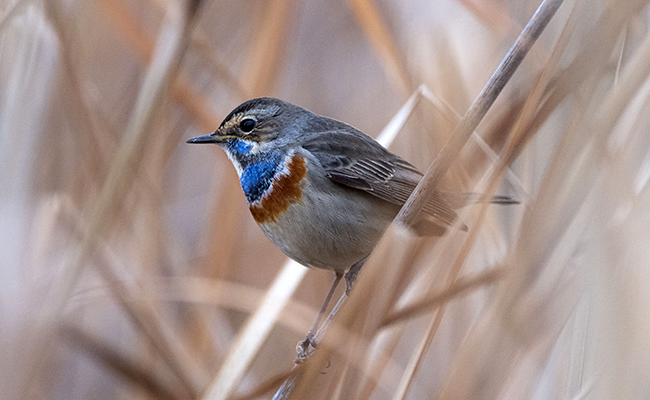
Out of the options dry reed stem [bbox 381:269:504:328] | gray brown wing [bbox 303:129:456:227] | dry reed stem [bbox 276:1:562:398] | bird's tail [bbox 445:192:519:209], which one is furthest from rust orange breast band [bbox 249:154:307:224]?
dry reed stem [bbox 276:1:562:398]

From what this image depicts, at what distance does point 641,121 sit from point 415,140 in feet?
3.95

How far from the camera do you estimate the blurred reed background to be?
1176 millimetres

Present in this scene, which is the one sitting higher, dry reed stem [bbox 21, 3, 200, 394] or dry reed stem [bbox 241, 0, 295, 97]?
dry reed stem [bbox 241, 0, 295, 97]

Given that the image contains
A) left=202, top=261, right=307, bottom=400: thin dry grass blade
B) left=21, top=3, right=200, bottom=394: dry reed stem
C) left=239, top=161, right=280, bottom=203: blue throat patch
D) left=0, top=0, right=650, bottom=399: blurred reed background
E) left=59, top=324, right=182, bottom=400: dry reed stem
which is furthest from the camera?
left=239, top=161, right=280, bottom=203: blue throat patch

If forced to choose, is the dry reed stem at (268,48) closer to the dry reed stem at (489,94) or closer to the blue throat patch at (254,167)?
the blue throat patch at (254,167)

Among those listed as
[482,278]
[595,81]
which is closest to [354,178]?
[482,278]

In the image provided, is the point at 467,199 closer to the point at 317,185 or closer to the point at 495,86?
the point at 495,86

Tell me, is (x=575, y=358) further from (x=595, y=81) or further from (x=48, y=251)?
(x=48, y=251)

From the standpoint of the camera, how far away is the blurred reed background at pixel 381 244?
3.86 ft

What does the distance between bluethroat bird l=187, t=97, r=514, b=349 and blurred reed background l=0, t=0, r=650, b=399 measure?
15 cm

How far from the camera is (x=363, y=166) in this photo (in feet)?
7.34

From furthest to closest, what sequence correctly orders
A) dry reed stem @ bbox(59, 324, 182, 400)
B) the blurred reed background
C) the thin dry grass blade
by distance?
dry reed stem @ bbox(59, 324, 182, 400) → the thin dry grass blade → the blurred reed background

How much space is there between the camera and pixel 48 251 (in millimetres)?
2143

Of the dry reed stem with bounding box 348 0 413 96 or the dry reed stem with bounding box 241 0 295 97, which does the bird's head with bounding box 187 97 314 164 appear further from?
the dry reed stem with bounding box 348 0 413 96
